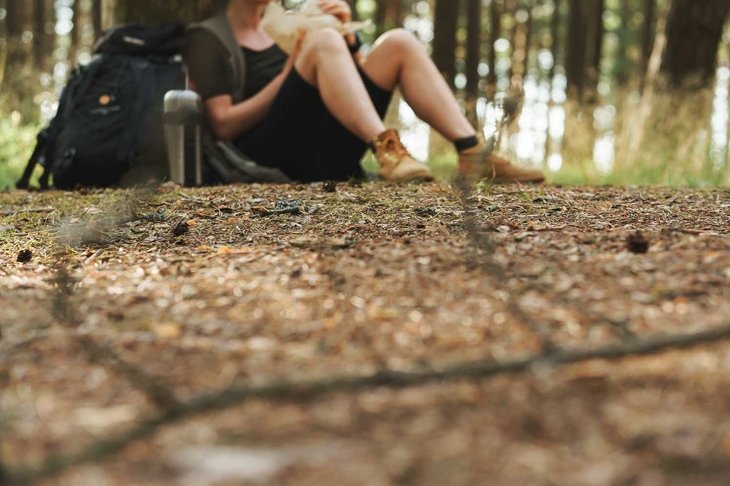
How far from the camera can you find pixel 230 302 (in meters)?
1.95

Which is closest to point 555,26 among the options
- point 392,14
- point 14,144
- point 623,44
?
point 623,44

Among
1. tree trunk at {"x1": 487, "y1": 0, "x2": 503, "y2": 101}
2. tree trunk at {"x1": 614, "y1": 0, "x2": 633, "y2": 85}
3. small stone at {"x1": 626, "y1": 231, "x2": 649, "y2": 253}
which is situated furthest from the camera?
tree trunk at {"x1": 614, "y1": 0, "x2": 633, "y2": 85}

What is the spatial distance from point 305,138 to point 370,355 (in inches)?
115

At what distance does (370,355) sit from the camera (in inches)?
62.0

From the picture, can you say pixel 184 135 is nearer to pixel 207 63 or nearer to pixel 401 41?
pixel 207 63

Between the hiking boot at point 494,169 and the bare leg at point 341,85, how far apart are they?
0.41 m

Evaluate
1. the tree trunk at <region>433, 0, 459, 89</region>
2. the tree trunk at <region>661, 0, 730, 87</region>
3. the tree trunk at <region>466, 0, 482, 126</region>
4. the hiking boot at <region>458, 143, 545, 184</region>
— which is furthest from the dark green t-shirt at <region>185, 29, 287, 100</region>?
the tree trunk at <region>466, 0, 482, 126</region>

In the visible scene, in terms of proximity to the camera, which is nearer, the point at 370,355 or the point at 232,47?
the point at 370,355

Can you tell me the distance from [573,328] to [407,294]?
397 mm

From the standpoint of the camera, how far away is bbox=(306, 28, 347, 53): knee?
4035mm

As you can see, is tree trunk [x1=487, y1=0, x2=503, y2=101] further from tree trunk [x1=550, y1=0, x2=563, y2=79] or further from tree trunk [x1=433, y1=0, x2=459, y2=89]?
tree trunk [x1=433, y1=0, x2=459, y2=89]

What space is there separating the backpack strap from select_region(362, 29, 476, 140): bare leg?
708 mm

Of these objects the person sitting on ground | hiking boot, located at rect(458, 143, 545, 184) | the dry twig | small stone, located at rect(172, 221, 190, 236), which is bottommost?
the dry twig

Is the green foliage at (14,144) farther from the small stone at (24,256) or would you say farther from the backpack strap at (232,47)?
the small stone at (24,256)
